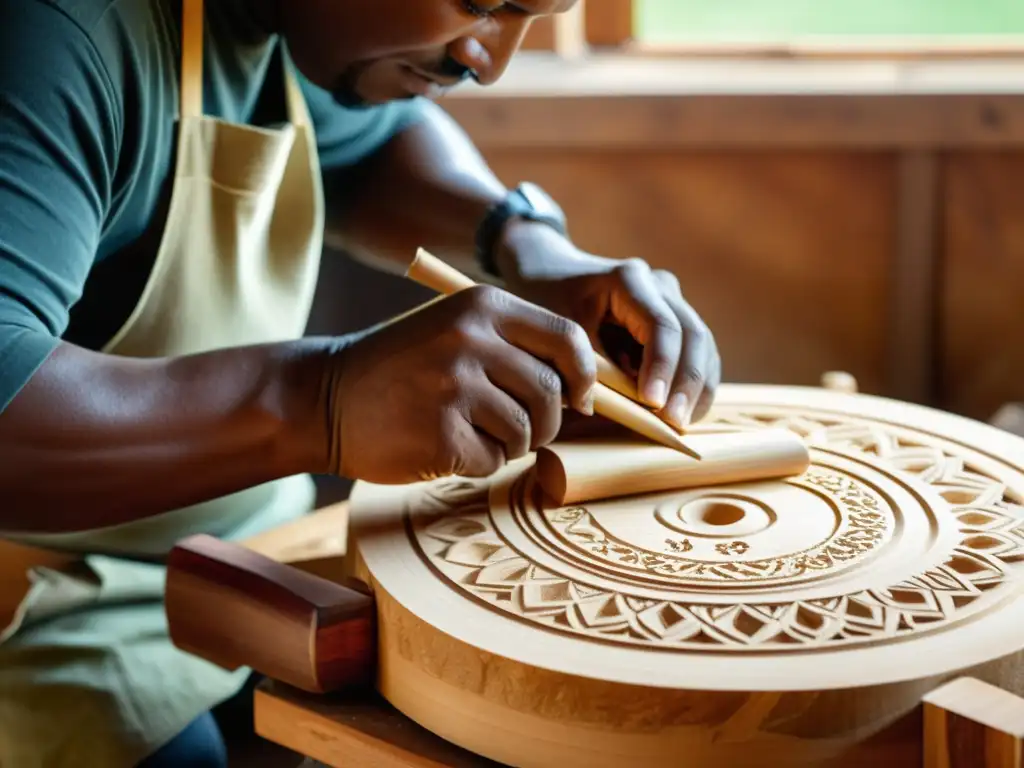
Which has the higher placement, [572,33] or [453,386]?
[572,33]

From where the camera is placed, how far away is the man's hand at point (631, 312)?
1.35m

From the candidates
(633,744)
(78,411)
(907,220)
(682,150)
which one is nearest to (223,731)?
(78,411)

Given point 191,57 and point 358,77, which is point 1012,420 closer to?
point 358,77

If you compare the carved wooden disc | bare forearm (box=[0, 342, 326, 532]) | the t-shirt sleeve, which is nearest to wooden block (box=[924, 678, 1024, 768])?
the carved wooden disc

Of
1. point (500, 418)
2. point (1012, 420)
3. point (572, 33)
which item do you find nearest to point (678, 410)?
point (500, 418)

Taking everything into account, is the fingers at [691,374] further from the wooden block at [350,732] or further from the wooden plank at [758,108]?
the wooden plank at [758,108]

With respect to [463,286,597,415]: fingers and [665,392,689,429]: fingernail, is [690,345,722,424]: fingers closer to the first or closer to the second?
[665,392,689,429]: fingernail

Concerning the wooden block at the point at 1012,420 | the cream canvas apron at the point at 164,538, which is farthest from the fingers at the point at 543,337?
the wooden block at the point at 1012,420

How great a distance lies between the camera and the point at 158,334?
4.90ft

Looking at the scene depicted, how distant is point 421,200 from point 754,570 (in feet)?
3.00

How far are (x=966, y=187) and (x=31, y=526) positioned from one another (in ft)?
6.60

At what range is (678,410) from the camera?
1338mm

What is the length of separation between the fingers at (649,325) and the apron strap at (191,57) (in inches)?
21.3

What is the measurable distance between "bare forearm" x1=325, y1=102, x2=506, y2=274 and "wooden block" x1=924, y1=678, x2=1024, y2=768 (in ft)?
3.41
